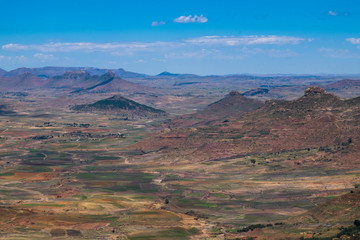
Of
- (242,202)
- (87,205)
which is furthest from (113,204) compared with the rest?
(242,202)

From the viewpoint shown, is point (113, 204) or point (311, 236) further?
point (113, 204)

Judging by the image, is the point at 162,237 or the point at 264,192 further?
the point at 264,192

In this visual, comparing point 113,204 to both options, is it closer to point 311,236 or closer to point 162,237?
point 162,237

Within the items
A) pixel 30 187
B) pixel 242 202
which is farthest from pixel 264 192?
pixel 30 187

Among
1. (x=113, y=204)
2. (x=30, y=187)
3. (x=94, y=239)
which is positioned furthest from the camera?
(x=30, y=187)

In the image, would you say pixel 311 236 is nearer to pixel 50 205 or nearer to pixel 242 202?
pixel 242 202

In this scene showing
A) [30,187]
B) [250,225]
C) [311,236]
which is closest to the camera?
[311,236]

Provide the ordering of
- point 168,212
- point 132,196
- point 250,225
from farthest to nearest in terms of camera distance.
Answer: point 132,196 → point 168,212 → point 250,225

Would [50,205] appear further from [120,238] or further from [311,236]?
[311,236]

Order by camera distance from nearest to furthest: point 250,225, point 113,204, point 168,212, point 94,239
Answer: point 94,239
point 250,225
point 168,212
point 113,204
